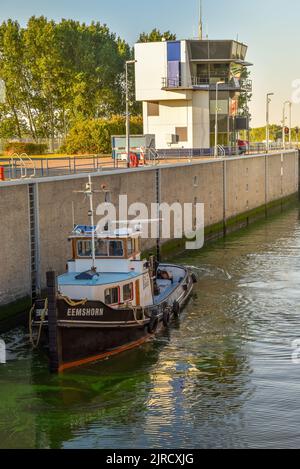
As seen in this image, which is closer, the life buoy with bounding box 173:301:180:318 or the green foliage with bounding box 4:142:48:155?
the life buoy with bounding box 173:301:180:318

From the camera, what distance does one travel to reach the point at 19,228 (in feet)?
93.1

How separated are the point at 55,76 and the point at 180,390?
73.9 meters

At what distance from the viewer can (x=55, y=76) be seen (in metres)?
91.1

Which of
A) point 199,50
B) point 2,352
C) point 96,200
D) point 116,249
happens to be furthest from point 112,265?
point 199,50

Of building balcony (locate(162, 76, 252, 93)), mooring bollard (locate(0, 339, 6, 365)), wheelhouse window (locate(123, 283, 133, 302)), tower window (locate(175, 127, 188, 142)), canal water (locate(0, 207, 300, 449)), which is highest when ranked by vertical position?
building balcony (locate(162, 76, 252, 93))

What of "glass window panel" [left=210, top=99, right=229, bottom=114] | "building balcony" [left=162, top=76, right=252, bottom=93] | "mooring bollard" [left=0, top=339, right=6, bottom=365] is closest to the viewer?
"mooring bollard" [left=0, top=339, right=6, bottom=365]

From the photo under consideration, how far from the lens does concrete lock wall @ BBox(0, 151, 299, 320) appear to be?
2784cm

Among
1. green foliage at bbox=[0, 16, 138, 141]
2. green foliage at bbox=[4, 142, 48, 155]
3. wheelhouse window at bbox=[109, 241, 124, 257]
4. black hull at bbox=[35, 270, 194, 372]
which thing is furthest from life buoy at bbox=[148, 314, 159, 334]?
green foliage at bbox=[0, 16, 138, 141]

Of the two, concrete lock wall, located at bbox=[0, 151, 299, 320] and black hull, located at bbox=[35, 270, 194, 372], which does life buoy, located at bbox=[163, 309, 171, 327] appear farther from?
concrete lock wall, located at bbox=[0, 151, 299, 320]

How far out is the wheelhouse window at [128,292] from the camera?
24.8 metres

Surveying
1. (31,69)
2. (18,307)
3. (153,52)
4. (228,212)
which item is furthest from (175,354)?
(31,69)

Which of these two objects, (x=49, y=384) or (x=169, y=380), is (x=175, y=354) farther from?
(x=49, y=384)

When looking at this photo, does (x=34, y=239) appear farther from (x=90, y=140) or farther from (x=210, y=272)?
(x=90, y=140)

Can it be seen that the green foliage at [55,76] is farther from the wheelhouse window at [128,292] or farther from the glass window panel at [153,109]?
the wheelhouse window at [128,292]
